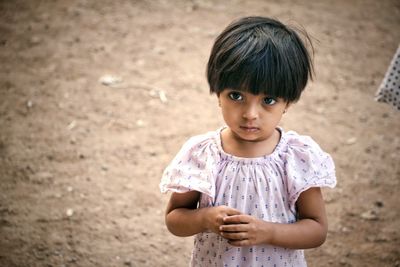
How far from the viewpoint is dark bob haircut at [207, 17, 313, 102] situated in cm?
160

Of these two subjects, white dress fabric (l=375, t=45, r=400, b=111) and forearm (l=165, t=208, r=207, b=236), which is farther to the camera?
white dress fabric (l=375, t=45, r=400, b=111)

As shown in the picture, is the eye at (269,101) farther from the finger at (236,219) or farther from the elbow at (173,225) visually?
the elbow at (173,225)

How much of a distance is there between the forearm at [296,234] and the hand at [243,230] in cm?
3

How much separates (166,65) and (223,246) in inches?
A: 120

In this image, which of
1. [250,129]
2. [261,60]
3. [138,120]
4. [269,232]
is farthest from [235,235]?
[138,120]

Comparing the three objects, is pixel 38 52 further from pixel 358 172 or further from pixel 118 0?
pixel 358 172

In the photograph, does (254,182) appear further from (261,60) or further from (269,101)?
(261,60)

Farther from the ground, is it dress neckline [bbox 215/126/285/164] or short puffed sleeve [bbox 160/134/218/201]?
dress neckline [bbox 215/126/285/164]

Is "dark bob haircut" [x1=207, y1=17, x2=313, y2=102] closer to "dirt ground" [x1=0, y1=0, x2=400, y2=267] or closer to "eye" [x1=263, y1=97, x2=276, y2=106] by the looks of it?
"eye" [x1=263, y1=97, x2=276, y2=106]

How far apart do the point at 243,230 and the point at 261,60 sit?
0.57 meters

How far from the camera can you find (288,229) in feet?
5.56

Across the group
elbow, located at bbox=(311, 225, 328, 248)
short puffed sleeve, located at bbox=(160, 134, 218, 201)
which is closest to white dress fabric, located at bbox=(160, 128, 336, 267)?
short puffed sleeve, located at bbox=(160, 134, 218, 201)

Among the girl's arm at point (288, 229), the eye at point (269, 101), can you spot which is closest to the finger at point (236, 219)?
the girl's arm at point (288, 229)

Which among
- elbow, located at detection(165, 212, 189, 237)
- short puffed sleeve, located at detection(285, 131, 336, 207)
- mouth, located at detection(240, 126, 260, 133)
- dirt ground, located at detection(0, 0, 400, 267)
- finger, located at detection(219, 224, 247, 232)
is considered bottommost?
dirt ground, located at detection(0, 0, 400, 267)
